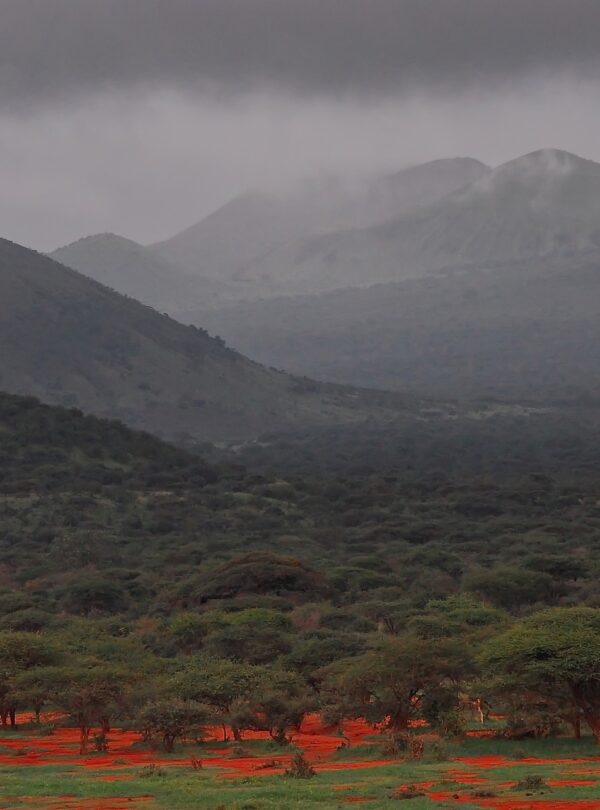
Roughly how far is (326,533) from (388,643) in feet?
231

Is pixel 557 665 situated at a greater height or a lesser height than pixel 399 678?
greater

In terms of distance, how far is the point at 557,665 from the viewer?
127ft

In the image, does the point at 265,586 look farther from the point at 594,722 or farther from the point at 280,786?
the point at 280,786

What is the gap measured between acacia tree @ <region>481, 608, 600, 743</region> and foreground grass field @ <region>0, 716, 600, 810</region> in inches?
43.9

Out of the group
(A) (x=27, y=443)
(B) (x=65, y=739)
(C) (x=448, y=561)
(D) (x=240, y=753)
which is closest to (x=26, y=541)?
(C) (x=448, y=561)

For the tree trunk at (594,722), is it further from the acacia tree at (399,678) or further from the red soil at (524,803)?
the red soil at (524,803)

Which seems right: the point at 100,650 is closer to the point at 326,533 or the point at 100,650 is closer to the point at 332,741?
the point at 332,741

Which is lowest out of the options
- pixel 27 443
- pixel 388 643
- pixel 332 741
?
pixel 332 741

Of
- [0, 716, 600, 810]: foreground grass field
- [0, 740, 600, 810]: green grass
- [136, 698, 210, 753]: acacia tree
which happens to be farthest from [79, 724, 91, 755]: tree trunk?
[0, 740, 600, 810]: green grass

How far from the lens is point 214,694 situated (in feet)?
153

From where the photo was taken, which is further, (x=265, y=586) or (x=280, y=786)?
(x=265, y=586)

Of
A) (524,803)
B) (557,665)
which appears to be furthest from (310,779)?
(557,665)

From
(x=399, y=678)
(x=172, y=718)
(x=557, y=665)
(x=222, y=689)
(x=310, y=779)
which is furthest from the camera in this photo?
(x=222, y=689)

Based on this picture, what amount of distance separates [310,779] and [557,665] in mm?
Answer: 8204
